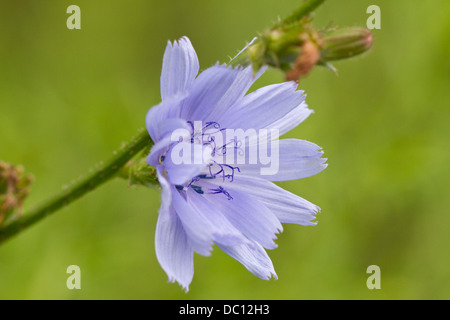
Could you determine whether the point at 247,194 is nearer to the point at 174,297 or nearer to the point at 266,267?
the point at 266,267

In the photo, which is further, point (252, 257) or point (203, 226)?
point (252, 257)

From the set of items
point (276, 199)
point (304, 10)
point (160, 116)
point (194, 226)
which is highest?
point (304, 10)

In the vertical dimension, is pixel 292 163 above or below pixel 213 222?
above

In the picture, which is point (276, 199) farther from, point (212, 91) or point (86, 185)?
point (86, 185)

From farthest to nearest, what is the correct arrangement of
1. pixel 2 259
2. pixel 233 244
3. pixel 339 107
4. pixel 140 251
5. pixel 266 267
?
pixel 339 107
pixel 140 251
pixel 2 259
pixel 266 267
pixel 233 244

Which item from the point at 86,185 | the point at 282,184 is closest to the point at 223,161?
the point at 86,185

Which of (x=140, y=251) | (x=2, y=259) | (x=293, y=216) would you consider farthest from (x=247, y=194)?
(x=2, y=259)

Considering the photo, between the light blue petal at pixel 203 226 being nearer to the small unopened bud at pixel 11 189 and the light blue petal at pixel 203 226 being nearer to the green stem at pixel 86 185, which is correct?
the green stem at pixel 86 185
